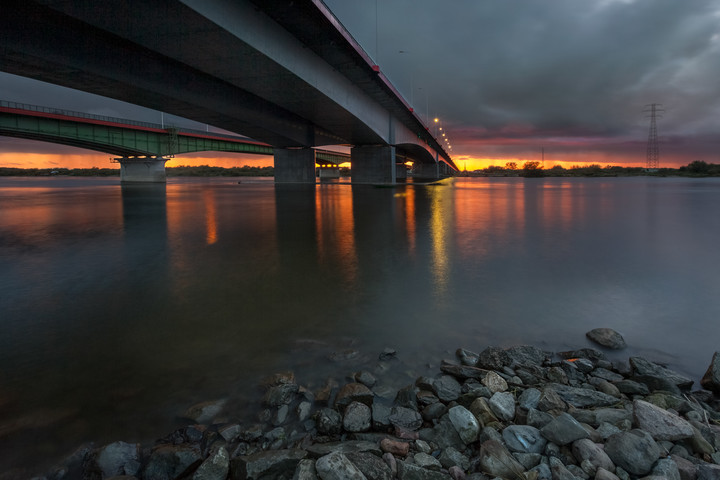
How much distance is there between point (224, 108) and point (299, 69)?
1121 cm

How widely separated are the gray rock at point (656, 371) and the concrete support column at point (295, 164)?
5482 cm

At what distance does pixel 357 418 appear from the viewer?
2.90m

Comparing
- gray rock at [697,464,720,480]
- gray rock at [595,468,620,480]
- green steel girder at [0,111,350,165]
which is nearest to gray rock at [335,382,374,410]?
gray rock at [595,468,620,480]

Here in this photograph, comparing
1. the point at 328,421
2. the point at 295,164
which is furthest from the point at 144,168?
the point at 328,421

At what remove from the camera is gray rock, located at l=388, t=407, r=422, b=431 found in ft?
9.41

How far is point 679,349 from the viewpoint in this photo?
399cm

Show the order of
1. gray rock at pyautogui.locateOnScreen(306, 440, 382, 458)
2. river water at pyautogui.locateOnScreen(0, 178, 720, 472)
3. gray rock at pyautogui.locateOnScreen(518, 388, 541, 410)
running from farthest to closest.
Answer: river water at pyautogui.locateOnScreen(0, 178, 720, 472), gray rock at pyautogui.locateOnScreen(518, 388, 541, 410), gray rock at pyautogui.locateOnScreen(306, 440, 382, 458)

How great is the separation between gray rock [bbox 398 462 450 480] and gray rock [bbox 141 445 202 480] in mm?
1381

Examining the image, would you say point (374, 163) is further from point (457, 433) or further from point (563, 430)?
point (563, 430)

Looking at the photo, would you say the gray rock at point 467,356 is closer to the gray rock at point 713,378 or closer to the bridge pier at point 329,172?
the gray rock at point 713,378

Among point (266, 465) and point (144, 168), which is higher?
point (144, 168)

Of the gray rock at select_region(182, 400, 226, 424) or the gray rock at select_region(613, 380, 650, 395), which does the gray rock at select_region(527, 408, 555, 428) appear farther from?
the gray rock at select_region(182, 400, 226, 424)

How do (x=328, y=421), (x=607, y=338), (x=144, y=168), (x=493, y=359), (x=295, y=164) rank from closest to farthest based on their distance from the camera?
(x=328, y=421) < (x=493, y=359) < (x=607, y=338) < (x=295, y=164) < (x=144, y=168)

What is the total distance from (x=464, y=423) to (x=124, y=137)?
219 feet
